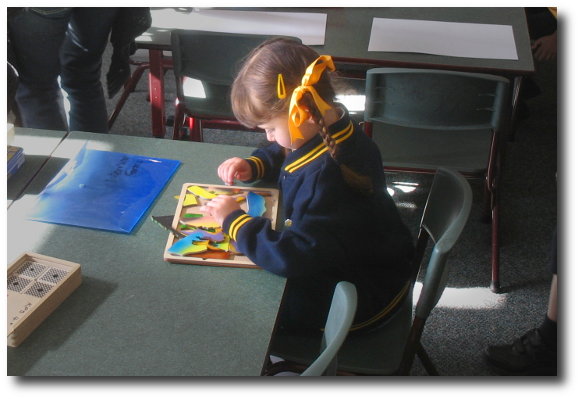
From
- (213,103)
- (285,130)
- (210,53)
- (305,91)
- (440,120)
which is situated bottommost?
(213,103)

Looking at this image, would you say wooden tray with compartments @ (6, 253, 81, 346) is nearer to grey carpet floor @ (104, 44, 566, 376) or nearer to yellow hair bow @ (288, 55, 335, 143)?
yellow hair bow @ (288, 55, 335, 143)

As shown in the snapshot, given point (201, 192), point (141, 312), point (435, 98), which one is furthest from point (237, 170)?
point (435, 98)

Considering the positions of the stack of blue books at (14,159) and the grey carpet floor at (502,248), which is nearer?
the stack of blue books at (14,159)

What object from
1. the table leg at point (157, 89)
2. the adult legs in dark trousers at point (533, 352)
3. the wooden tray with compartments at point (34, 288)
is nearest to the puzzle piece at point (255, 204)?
the wooden tray with compartments at point (34, 288)

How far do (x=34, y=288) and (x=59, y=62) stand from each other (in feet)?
4.35

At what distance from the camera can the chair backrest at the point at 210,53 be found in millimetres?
2123

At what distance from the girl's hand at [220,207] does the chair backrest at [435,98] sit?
0.86 metres

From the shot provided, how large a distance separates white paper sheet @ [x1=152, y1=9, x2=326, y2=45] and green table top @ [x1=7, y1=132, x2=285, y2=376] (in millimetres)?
1145

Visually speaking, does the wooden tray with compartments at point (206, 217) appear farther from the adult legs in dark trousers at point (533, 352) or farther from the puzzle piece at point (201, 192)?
the adult legs in dark trousers at point (533, 352)

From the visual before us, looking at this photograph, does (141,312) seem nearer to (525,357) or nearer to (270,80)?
(270,80)

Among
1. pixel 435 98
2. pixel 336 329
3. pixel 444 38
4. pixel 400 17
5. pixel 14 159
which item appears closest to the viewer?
pixel 336 329

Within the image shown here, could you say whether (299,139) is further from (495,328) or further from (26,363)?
(495,328)

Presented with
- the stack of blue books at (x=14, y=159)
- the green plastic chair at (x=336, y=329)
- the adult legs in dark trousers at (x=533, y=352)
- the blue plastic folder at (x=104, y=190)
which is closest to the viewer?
the green plastic chair at (x=336, y=329)

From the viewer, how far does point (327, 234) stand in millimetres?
1258
